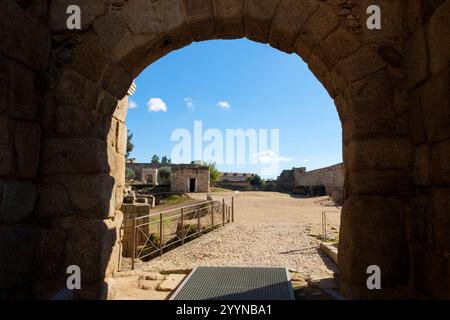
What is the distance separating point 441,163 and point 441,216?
371 millimetres

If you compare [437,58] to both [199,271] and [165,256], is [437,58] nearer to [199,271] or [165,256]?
[199,271]

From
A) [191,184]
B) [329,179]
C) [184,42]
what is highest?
[184,42]

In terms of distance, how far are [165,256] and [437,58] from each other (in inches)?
222

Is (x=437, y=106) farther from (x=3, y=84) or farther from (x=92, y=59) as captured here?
(x=3, y=84)

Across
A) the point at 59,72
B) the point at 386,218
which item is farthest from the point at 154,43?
the point at 386,218

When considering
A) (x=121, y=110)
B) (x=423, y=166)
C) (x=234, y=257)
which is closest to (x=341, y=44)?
(x=423, y=166)

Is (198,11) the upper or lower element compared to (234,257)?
upper

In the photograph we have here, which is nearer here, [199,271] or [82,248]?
[82,248]

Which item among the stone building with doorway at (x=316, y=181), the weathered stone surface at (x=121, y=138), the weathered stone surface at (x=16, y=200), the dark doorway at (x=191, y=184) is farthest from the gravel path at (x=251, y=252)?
the dark doorway at (x=191, y=184)

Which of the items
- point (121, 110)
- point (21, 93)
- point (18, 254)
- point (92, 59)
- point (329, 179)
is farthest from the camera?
point (329, 179)

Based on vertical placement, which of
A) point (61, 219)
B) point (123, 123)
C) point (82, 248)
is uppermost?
point (123, 123)

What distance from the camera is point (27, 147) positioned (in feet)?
8.33

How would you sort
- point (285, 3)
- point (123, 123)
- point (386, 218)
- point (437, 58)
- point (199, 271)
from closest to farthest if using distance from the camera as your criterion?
point (437, 58) → point (386, 218) → point (285, 3) → point (123, 123) → point (199, 271)

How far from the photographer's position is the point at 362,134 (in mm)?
2631
